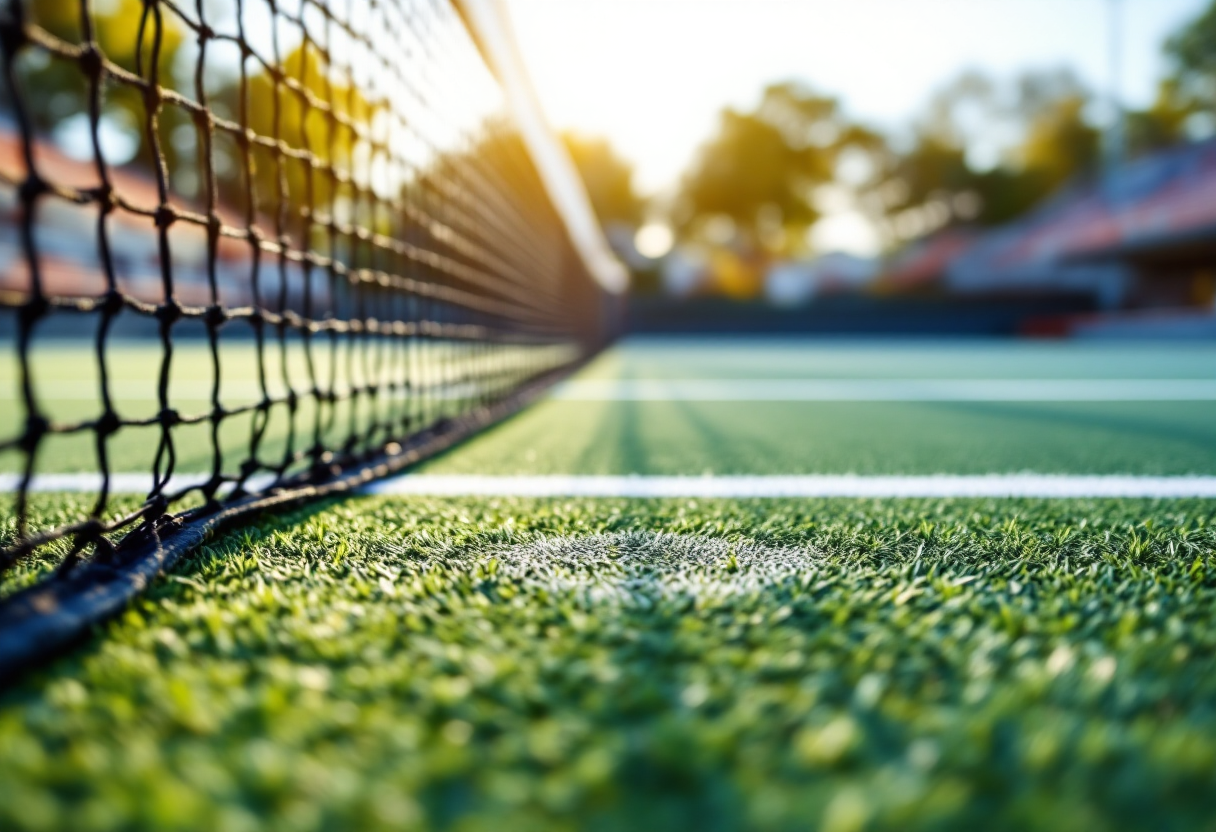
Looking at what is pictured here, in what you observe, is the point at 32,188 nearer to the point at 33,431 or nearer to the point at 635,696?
the point at 33,431

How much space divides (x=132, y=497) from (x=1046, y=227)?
3468cm

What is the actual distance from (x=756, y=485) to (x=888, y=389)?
311 centimetres

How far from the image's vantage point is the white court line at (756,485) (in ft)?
4.75

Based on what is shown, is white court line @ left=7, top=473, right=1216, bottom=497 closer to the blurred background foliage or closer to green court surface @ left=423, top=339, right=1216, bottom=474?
green court surface @ left=423, top=339, right=1216, bottom=474

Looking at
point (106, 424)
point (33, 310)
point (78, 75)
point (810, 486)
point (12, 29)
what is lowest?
point (810, 486)

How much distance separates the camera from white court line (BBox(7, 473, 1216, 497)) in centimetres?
145

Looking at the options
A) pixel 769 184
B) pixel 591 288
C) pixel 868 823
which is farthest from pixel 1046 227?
pixel 868 823

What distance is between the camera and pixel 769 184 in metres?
32.4

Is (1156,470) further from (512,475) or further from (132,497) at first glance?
(132,497)

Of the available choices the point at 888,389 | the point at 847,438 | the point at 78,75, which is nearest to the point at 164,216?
the point at 847,438

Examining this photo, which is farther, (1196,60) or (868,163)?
(868,163)

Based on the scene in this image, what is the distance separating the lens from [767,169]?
32.2m

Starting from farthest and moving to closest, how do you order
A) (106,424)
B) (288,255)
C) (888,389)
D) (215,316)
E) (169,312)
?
(888,389) → (288,255) → (215,316) → (169,312) → (106,424)

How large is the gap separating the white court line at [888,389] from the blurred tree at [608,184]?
3058cm
